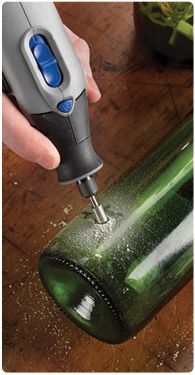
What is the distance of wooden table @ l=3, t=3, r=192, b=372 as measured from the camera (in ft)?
3.70

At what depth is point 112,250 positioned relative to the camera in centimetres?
103

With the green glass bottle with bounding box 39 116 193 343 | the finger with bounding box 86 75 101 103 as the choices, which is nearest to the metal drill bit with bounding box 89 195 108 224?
the green glass bottle with bounding box 39 116 193 343

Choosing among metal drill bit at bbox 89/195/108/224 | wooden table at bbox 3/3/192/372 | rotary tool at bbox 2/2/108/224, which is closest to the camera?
rotary tool at bbox 2/2/108/224

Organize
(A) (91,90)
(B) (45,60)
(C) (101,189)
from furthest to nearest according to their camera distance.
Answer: (C) (101,189) → (A) (91,90) → (B) (45,60)

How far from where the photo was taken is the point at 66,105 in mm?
906

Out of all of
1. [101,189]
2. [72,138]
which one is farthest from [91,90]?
[101,189]

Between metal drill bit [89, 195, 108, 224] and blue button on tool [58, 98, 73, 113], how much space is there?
0.14 m

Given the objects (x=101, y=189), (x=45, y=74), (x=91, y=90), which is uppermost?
(x=45, y=74)

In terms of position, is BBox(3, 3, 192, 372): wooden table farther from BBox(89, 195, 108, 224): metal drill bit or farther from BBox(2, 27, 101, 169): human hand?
BBox(2, 27, 101, 169): human hand

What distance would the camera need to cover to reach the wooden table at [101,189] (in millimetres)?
1128

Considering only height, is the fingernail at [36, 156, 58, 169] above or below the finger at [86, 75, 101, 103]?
above

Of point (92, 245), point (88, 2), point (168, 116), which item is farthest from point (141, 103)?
point (92, 245)

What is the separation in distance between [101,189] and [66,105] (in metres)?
0.32

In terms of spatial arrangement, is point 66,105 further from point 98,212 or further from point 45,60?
point 98,212
